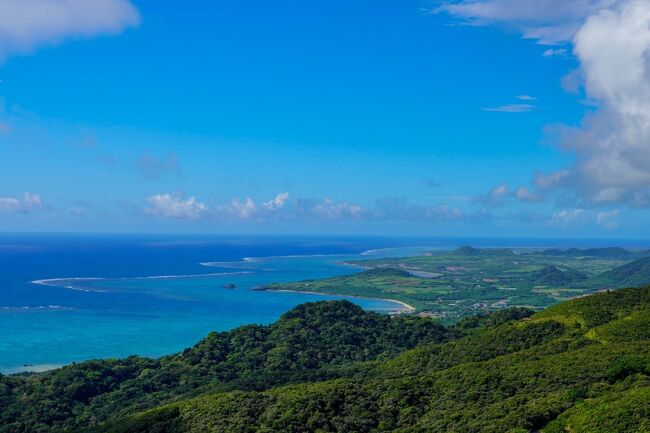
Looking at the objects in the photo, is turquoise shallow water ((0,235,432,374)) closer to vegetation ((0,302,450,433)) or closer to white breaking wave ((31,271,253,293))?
white breaking wave ((31,271,253,293))

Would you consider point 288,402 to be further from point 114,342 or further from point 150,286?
point 150,286

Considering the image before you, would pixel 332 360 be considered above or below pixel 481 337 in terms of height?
below

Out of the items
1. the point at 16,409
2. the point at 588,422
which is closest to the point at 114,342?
the point at 16,409

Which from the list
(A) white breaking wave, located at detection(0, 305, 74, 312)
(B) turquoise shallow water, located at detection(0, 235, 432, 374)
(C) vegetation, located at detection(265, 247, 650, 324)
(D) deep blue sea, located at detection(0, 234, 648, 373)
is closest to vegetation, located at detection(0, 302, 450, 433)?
(B) turquoise shallow water, located at detection(0, 235, 432, 374)

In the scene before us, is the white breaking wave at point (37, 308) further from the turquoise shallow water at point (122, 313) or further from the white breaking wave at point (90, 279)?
the white breaking wave at point (90, 279)

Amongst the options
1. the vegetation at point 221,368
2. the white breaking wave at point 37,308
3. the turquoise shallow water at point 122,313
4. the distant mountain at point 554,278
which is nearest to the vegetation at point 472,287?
the distant mountain at point 554,278
